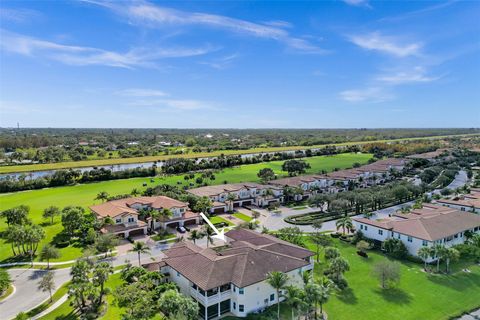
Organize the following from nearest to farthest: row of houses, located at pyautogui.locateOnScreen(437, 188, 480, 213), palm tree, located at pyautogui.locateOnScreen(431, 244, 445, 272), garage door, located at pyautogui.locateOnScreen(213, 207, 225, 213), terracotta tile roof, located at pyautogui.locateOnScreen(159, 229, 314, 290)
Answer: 1. terracotta tile roof, located at pyautogui.locateOnScreen(159, 229, 314, 290)
2. palm tree, located at pyautogui.locateOnScreen(431, 244, 445, 272)
3. row of houses, located at pyautogui.locateOnScreen(437, 188, 480, 213)
4. garage door, located at pyautogui.locateOnScreen(213, 207, 225, 213)

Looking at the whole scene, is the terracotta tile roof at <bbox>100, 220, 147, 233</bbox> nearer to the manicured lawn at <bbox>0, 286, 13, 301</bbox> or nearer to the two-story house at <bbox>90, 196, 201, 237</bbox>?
the two-story house at <bbox>90, 196, 201, 237</bbox>

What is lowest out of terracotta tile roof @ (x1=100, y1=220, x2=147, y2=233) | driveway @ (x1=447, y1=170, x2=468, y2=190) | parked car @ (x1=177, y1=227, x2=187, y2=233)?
parked car @ (x1=177, y1=227, x2=187, y2=233)

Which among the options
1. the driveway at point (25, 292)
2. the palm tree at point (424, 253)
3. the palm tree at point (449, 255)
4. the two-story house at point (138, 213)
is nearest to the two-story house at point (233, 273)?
the driveway at point (25, 292)

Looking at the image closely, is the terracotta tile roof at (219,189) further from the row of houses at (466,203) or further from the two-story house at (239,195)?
the row of houses at (466,203)

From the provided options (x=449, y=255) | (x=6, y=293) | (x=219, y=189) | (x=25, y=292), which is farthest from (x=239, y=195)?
(x=6, y=293)

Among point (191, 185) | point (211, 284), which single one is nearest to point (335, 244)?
point (211, 284)

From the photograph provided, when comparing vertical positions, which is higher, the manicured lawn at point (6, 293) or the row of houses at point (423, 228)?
the row of houses at point (423, 228)

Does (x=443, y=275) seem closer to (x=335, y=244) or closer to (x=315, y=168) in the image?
(x=335, y=244)

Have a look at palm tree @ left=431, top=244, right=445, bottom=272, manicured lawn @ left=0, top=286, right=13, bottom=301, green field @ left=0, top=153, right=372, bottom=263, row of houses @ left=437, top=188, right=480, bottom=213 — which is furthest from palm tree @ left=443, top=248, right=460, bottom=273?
manicured lawn @ left=0, top=286, right=13, bottom=301
